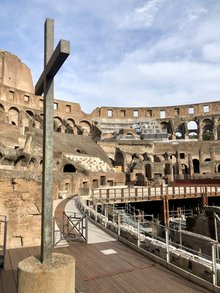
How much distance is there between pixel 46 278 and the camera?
3.20 m

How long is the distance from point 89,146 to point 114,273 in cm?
3884

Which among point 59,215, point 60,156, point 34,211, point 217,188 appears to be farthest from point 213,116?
point 34,211

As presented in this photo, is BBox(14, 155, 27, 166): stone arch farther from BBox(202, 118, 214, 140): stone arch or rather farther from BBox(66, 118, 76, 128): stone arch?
BBox(202, 118, 214, 140): stone arch

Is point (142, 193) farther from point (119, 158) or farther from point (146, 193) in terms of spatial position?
point (119, 158)

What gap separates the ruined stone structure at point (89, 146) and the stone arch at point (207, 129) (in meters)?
0.22

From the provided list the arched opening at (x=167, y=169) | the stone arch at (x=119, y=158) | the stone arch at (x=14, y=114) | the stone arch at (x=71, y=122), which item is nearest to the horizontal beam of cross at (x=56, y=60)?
the arched opening at (x=167, y=169)

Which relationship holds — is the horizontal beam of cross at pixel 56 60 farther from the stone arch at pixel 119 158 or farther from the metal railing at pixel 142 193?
the stone arch at pixel 119 158

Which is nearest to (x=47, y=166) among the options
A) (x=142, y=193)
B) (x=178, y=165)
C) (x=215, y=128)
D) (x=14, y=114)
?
(x=142, y=193)

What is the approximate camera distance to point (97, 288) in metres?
4.85

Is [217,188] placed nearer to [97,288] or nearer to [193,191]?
[193,191]

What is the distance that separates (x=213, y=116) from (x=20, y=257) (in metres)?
58.7

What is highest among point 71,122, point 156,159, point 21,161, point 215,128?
point 71,122

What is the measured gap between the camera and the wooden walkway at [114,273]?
4.80 m

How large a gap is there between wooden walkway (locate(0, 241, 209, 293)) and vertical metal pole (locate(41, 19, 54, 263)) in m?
1.67
